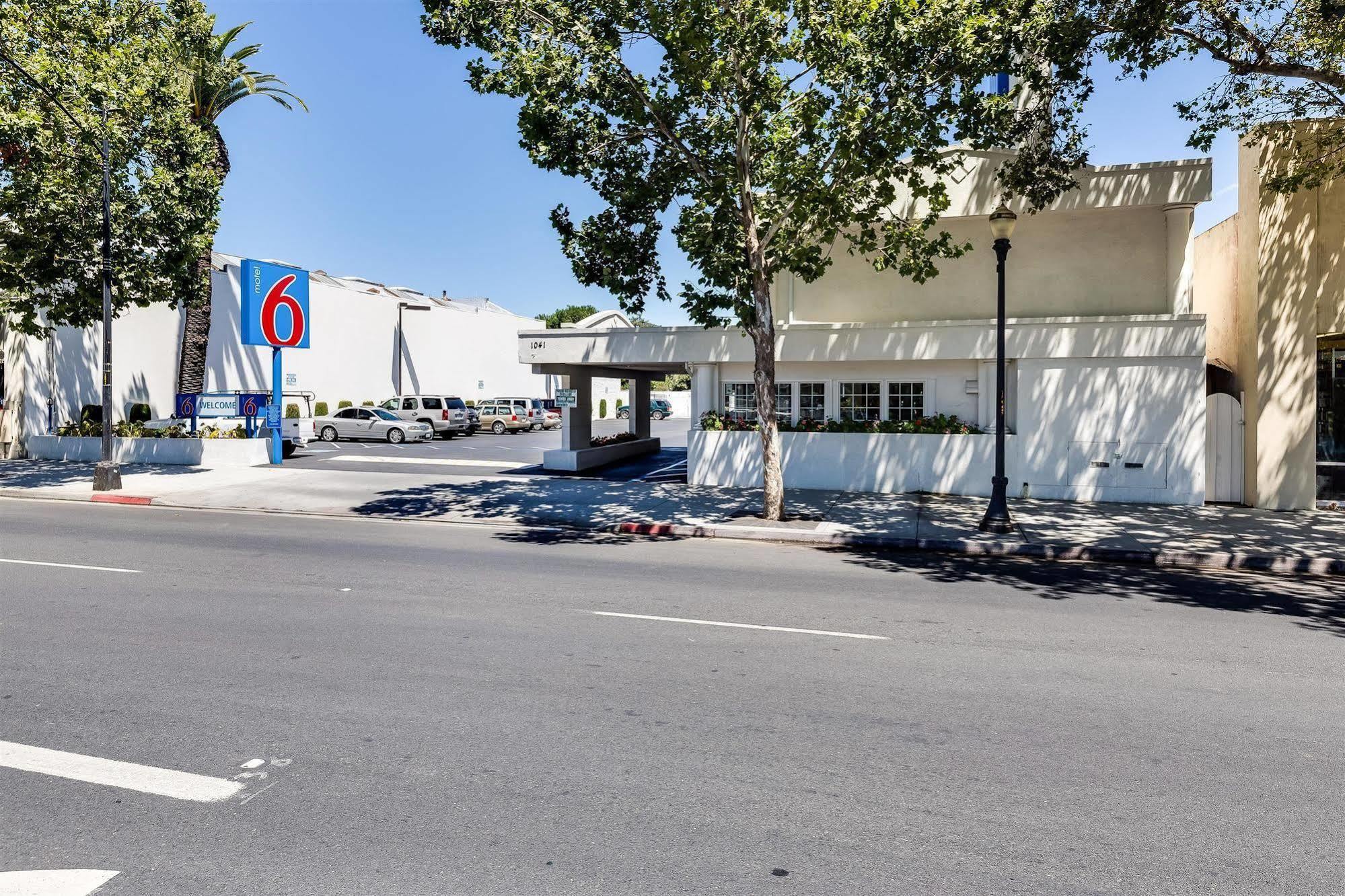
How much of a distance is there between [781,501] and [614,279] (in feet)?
14.9

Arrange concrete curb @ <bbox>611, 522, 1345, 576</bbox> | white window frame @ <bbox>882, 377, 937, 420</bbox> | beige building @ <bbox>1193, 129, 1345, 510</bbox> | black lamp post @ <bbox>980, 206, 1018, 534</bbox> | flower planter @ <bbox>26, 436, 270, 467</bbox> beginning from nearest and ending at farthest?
1. concrete curb @ <bbox>611, 522, 1345, 576</bbox>
2. black lamp post @ <bbox>980, 206, 1018, 534</bbox>
3. beige building @ <bbox>1193, 129, 1345, 510</bbox>
4. white window frame @ <bbox>882, 377, 937, 420</bbox>
5. flower planter @ <bbox>26, 436, 270, 467</bbox>

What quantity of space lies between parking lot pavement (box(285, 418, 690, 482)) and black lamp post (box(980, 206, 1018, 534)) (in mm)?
8536

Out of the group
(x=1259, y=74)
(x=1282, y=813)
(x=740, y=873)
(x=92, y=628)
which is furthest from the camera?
(x=1259, y=74)

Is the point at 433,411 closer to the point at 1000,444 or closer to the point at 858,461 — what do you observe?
the point at 858,461

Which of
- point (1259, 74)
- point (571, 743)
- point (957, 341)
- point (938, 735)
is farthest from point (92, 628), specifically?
point (1259, 74)

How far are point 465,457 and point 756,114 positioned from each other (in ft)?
56.1

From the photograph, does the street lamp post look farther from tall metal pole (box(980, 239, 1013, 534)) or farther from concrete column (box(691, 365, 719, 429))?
tall metal pole (box(980, 239, 1013, 534))

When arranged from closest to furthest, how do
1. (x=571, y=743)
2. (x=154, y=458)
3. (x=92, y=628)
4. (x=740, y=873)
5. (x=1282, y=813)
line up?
1. (x=740, y=873)
2. (x=1282, y=813)
3. (x=571, y=743)
4. (x=92, y=628)
5. (x=154, y=458)

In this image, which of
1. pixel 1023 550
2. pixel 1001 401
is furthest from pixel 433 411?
pixel 1023 550

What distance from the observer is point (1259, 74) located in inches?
538

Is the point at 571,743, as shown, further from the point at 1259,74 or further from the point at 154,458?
the point at 154,458

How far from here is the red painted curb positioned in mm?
17391

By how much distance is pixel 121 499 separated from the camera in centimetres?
1752

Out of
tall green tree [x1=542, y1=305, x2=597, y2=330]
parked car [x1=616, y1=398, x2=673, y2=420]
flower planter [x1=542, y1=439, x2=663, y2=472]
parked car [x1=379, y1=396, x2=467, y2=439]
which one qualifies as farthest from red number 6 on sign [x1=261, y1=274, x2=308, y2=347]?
tall green tree [x1=542, y1=305, x2=597, y2=330]
